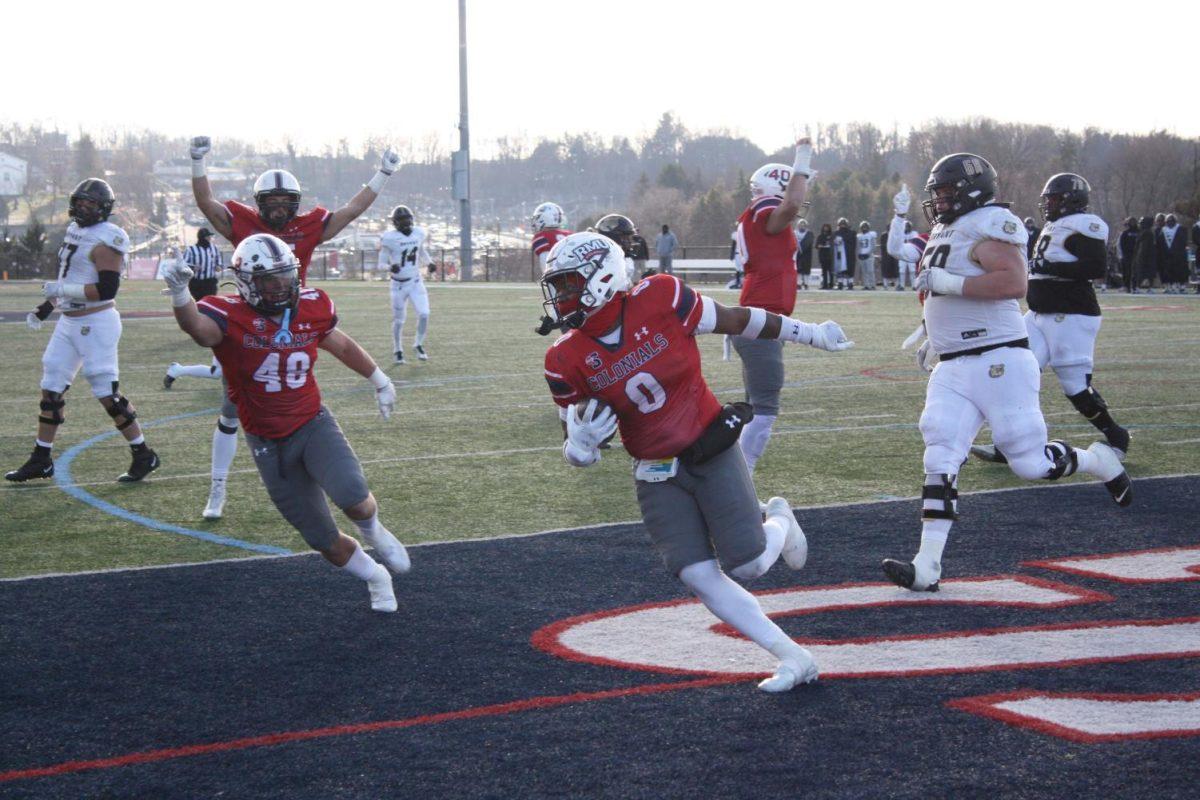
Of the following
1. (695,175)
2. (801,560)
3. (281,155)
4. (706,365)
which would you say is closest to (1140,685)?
(801,560)

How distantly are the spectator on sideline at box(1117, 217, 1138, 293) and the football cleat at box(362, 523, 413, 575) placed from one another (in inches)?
1154

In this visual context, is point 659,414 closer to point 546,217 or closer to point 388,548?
point 388,548

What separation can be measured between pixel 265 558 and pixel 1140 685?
15.5 feet

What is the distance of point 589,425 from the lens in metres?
4.89

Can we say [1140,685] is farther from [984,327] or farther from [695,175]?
[695,175]

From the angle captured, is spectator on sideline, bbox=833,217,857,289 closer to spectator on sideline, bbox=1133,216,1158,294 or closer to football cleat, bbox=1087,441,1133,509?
spectator on sideline, bbox=1133,216,1158,294

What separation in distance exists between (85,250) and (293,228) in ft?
7.47

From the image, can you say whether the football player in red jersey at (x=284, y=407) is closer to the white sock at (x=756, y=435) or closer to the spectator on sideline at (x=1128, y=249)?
the white sock at (x=756, y=435)

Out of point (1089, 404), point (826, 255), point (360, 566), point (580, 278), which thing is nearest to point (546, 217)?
point (1089, 404)

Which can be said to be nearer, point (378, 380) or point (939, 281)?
point (939, 281)

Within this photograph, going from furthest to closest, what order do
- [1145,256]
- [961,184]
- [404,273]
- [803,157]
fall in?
[1145,256] < [404,273] < [803,157] < [961,184]

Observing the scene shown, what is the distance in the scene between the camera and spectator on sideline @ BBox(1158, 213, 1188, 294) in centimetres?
3125

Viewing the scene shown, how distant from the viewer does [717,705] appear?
4.85 meters

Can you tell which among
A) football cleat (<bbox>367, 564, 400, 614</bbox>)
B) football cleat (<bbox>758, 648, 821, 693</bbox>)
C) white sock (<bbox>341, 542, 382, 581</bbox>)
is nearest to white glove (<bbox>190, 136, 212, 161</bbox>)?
white sock (<bbox>341, 542, 382, 581</bbox>)
